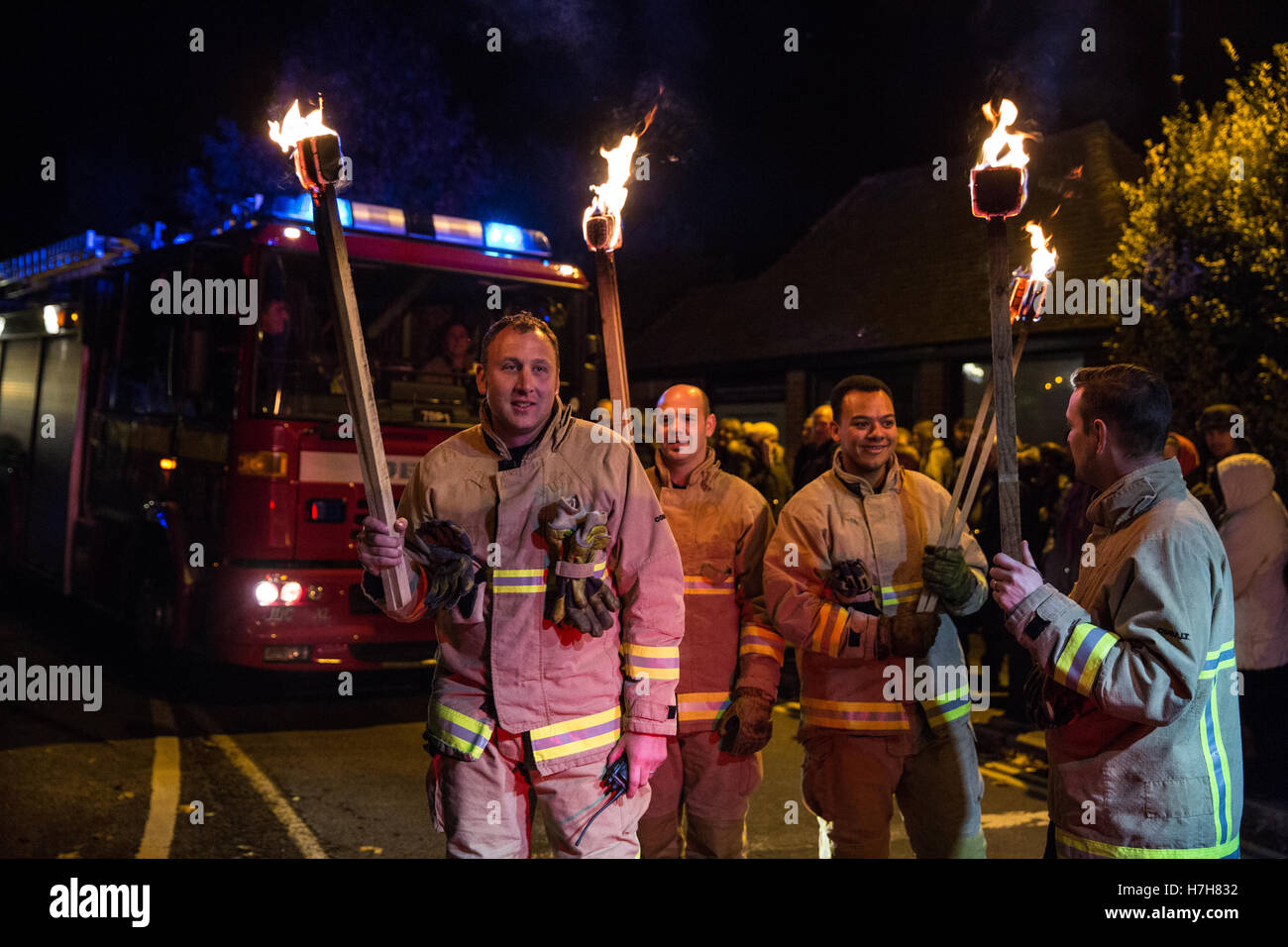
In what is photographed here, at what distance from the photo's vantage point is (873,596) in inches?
154

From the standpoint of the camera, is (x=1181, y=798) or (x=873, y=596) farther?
(x=873, y=596)

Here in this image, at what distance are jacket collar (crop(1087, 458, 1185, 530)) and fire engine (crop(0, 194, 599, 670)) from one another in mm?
5280

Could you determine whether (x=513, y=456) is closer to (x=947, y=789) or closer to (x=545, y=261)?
(x=947, y=789)

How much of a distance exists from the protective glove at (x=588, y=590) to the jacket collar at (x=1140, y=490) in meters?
1.40

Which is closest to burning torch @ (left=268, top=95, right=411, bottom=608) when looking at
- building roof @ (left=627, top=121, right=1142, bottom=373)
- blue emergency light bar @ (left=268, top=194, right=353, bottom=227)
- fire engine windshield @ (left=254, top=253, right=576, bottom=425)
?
fire engine windshield @ (left=254, top=253, right=576, bottom=425)

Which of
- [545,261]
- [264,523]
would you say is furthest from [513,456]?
[545,261]

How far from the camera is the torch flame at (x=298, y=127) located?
3.07 meters

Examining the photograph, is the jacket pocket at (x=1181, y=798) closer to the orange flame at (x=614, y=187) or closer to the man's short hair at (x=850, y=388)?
the man's short hair at (x=850, y=388)

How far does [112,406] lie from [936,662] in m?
7.64

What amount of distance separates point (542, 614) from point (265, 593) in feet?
14.6

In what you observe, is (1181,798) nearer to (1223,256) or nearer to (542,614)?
(542,614)

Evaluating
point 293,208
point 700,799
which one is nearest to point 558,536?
point 700,799

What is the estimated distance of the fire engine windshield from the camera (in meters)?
7.15

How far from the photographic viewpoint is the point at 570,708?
3146mm
